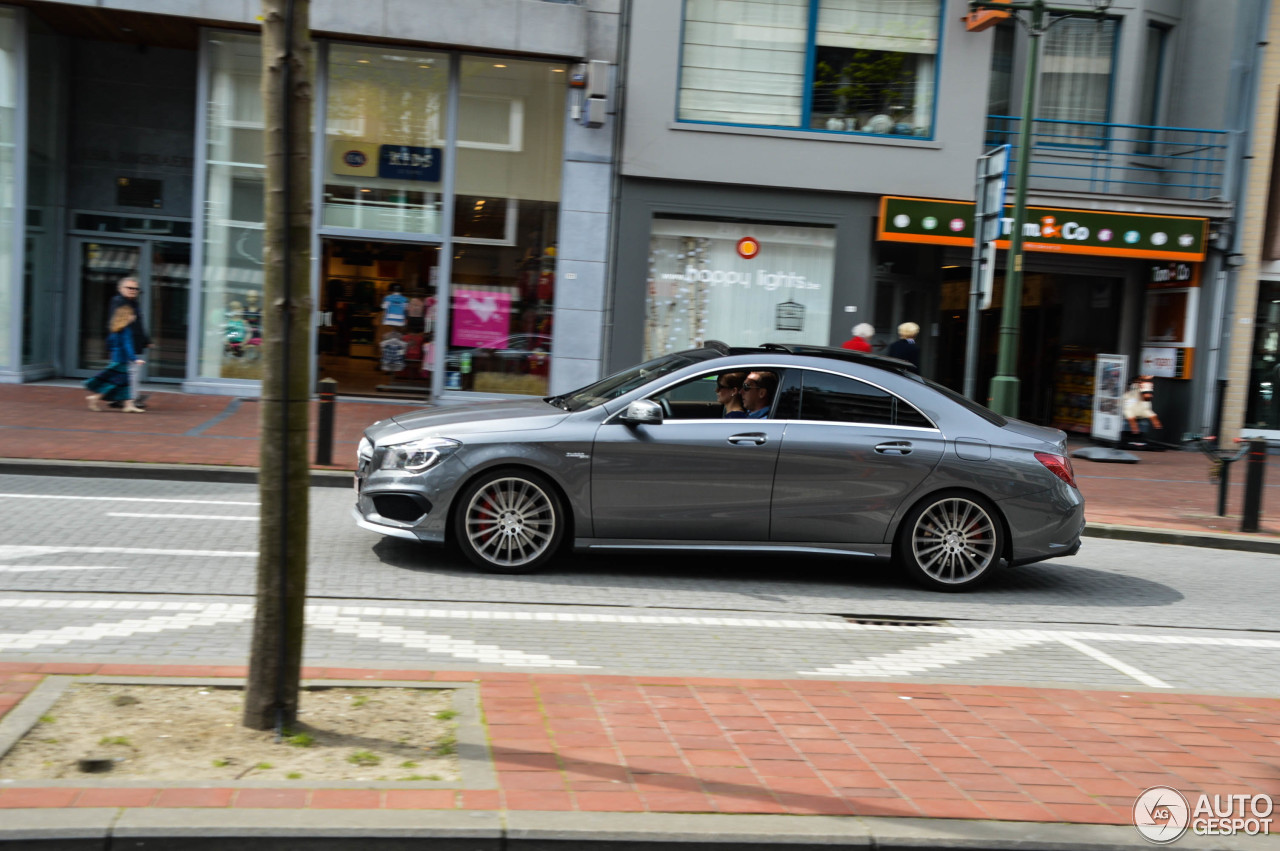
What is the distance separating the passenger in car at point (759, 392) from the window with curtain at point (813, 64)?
10.3 m

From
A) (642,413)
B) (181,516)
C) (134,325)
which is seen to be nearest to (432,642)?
(642,413)

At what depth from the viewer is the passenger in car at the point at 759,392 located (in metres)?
8.09

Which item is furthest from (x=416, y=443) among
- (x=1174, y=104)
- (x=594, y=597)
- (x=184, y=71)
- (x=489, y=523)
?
(x=1174, y=104)

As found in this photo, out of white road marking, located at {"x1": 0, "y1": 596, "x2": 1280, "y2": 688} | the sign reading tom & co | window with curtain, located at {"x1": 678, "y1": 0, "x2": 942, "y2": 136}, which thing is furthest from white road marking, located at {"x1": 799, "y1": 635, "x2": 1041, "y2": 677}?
window with curtain, located at {"x1": 678, "y1": 0, "x2": 942, "y2": 136}

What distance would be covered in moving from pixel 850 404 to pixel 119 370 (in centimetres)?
1028

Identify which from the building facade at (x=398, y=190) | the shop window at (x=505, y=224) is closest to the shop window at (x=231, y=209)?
the building facade at (x=398, y=190)

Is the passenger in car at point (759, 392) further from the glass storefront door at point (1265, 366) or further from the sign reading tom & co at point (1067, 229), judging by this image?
the glass storefront door at point (1265, 366)

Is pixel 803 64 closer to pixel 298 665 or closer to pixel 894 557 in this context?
pixel 894 557

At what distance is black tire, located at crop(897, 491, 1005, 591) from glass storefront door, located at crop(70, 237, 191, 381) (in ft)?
46.7

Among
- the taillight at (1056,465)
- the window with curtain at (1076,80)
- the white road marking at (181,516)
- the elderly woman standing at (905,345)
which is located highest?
the window with curtain at (1076,80)

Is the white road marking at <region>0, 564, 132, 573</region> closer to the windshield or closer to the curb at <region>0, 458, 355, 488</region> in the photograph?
the windshield

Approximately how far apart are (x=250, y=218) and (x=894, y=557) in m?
12.6

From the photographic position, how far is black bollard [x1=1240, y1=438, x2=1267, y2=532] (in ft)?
37.9

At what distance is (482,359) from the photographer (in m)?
17.9
